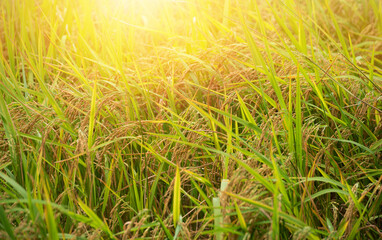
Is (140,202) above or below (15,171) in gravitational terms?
below

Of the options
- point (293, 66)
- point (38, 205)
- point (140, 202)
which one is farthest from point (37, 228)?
point (293, 66)

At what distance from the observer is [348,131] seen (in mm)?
1171

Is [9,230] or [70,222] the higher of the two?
[9,230]

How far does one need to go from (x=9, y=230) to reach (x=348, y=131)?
1.12m

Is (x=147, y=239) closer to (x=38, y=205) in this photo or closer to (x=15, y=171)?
(x=38, y=205)

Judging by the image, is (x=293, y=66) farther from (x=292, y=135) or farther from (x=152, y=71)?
(x=152, y=71)

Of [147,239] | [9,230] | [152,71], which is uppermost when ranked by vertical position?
[152,71]

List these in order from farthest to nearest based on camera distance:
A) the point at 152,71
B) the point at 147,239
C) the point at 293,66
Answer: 1. the point at 152,71
2. the point at 293,66
3. the point at 147,239

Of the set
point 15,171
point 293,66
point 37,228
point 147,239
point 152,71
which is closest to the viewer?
point 37,228

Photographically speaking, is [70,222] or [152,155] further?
[152,155]

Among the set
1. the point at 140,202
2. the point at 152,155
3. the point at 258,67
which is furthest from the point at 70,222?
the point at 258,67

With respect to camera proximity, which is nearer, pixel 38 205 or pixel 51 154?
pixel 38 205

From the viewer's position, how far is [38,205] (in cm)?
81

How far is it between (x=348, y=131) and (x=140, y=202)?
0.79 metres
